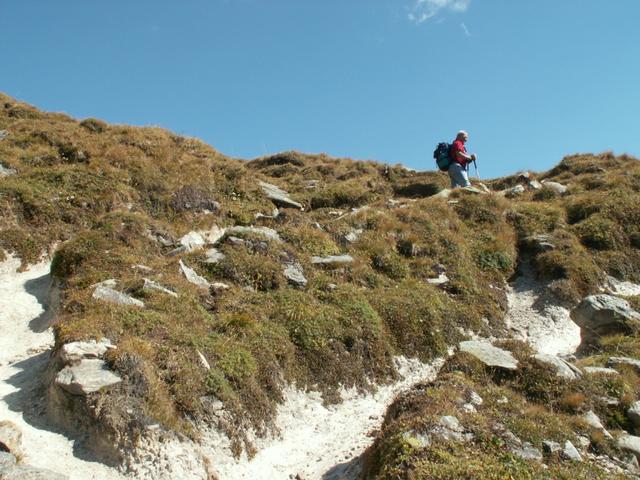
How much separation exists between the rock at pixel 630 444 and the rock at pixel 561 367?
2001 mm

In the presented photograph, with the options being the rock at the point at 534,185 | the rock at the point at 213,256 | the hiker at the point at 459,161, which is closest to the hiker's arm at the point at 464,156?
the hiker at the point at 459,161

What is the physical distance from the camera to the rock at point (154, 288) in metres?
14.4

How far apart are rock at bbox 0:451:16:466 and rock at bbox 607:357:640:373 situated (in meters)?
13.4

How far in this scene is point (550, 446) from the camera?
400 inches

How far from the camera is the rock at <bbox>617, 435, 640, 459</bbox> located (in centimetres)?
1073

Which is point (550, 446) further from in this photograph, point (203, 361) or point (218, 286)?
point (218, 286)

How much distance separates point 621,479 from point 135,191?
19523 mm

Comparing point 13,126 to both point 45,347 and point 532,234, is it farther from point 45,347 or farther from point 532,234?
point 532,234

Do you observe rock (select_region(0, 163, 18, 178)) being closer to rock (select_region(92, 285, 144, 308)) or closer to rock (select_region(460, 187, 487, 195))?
rock (select_region(92, 285, 144, 308))

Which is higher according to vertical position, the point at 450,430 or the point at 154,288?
the point at 154,288

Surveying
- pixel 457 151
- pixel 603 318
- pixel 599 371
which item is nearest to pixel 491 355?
pixel 599 371

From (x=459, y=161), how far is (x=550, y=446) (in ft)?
67.3

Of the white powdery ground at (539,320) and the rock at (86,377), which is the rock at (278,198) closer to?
the white powdery ground at (539,320)

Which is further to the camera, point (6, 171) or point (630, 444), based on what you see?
point (6, 171)
